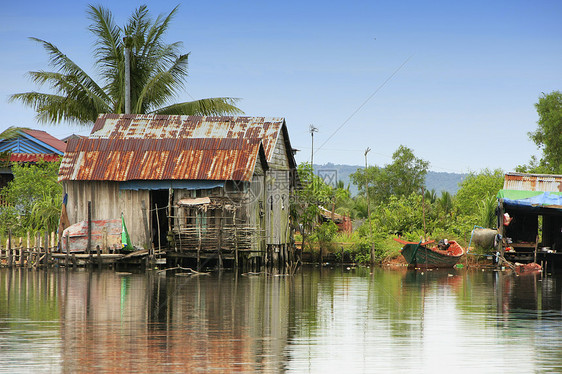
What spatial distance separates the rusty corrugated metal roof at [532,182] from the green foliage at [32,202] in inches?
839

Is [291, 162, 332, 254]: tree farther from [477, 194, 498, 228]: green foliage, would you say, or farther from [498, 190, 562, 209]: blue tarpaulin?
[477, 194, 498, 228]: green foliage

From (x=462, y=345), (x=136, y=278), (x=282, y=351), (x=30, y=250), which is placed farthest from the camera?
(x=30, y=250)

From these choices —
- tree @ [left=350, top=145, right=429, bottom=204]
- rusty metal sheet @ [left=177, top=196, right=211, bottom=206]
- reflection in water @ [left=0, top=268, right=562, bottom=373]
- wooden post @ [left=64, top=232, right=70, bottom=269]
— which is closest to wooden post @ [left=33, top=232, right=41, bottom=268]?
wooden post @ [left=64, top=232, right=70, bottom=269]

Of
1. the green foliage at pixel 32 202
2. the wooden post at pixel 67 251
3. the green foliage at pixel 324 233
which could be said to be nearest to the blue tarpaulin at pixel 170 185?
the wooden post at pixel 67 251

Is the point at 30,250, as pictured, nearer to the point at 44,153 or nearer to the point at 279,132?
the point at 279,132

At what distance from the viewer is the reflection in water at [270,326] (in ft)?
36.7

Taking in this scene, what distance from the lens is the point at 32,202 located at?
36812mm

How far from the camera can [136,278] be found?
2600 cm

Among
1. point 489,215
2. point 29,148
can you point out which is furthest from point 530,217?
point 29,148

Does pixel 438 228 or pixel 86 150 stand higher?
pixel 86 150

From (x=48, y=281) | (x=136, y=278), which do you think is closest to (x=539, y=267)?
(x=136, y=278)

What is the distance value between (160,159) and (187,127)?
3.37 m

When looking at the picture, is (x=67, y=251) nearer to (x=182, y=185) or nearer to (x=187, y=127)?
(x=182, y=185)

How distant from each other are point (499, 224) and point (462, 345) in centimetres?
2290
